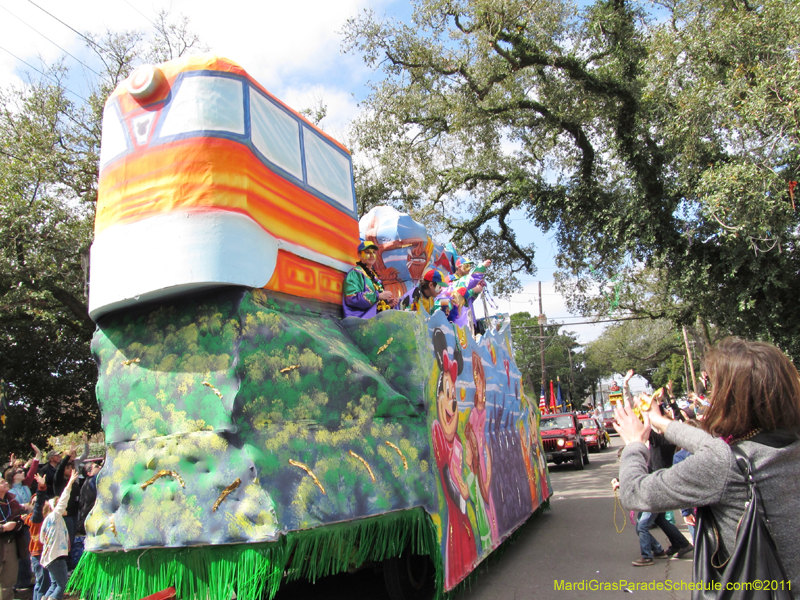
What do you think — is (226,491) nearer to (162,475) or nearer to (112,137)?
(162,475)

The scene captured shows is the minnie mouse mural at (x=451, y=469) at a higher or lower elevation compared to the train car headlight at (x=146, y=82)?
lower

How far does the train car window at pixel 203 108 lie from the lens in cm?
397

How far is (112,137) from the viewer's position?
14.0ft

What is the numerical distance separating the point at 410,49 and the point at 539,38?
10.3 ft

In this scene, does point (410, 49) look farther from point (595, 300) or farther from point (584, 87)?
point (595, 300)

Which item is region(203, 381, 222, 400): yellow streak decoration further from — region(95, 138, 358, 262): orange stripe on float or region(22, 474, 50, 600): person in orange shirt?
region(22, 474, 50, 600): person in orange shirt

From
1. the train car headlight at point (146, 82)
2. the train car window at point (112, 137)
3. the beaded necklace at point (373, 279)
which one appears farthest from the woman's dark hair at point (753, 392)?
the train car window at point (112, 137)

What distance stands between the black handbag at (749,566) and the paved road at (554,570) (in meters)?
3.78

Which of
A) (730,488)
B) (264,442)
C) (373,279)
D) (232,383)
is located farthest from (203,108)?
(730,488)

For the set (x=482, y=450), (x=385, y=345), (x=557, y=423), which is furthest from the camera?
(x=557, y=423)

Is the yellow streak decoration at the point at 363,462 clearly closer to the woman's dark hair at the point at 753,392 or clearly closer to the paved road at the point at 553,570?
the paved road at the point at 553,570

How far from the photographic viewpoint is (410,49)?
1442cm

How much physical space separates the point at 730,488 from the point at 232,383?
2807mm

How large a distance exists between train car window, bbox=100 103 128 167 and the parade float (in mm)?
16
